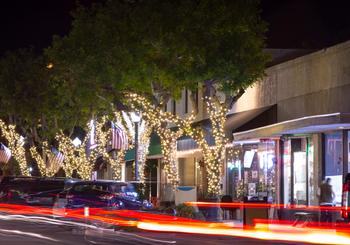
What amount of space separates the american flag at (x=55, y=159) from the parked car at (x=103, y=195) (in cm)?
2143

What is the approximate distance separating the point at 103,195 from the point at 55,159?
23.4m

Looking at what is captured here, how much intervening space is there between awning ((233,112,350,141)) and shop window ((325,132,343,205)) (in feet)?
2.50

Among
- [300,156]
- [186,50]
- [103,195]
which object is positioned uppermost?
[186,50]

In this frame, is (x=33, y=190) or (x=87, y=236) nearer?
(x=87, y=236)

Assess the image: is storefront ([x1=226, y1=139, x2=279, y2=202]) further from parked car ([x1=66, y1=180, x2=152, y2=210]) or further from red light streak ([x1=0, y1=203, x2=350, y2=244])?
parked car ([x1=66, y1=180, x2=152, y2=210])

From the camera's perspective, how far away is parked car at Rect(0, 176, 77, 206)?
31392 millimetres

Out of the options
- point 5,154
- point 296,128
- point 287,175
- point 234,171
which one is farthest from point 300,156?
point 5,154

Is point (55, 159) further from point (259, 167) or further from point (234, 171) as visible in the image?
point (259, 167)

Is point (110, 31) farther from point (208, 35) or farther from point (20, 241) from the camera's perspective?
point (20, 241)

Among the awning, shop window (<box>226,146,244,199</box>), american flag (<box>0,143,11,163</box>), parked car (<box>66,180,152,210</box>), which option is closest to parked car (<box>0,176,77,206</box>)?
parked car (<box>66,180,152,210</box>)

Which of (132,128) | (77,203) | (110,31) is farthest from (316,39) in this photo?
(77,203)

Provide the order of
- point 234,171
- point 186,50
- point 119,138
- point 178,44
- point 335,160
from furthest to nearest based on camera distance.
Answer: point 119,138
point 234,171
point 186,50
point 178,44
point 335,160

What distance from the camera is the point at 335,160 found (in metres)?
27.1

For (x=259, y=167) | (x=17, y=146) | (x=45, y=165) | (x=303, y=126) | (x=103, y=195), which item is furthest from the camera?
(x=17, y=146)
